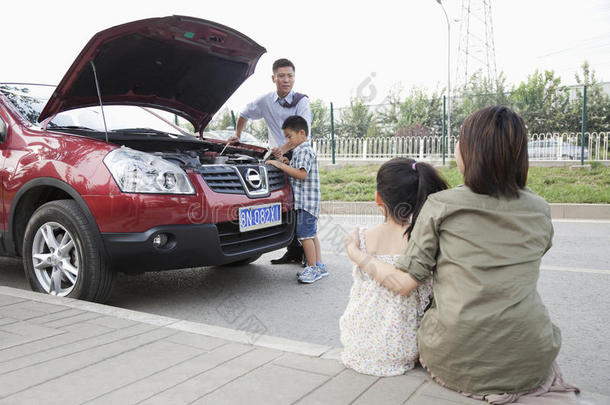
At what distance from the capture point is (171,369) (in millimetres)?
2346

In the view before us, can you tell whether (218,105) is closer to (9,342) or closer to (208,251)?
(208,251)

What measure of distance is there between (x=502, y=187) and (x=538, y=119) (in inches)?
624

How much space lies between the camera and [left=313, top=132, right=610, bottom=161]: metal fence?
1268 cm

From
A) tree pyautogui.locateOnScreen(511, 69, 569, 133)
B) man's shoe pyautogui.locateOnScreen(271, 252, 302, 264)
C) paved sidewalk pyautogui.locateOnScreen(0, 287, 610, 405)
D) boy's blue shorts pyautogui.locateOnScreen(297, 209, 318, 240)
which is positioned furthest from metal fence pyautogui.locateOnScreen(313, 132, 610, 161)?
paved sidewalk pyautogui.locateOnScreen(0, 287, 610, 405)

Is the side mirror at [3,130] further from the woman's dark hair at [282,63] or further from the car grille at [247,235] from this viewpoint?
the woman's dark hair at [282,63]

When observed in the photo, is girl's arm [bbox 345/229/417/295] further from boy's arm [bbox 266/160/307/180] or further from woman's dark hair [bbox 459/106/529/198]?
boy's arm [bbox 266/160/307/180]

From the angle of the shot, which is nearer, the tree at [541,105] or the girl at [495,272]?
the girl at [495,272]

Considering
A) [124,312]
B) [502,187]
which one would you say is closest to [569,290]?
[502,187]

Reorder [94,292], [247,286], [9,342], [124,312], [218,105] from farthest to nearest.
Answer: [218,105]
[247,286]
[94,292]
[124,312]
[9,342]

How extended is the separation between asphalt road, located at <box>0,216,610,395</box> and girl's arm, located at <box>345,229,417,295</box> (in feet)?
3.33

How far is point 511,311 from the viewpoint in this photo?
1928 millimetres

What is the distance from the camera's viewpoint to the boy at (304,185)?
14.9 ft

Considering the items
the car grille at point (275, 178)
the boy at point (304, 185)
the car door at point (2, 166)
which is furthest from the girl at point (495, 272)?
the car door at point (2, 166)

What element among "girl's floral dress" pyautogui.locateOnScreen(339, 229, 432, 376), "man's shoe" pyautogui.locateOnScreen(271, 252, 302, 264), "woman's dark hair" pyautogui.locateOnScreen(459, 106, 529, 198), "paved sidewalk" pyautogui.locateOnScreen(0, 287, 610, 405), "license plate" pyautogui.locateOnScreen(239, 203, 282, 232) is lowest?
"man's shoe" pyautogui.locateOnScreen(271, 252, 302, 264)
